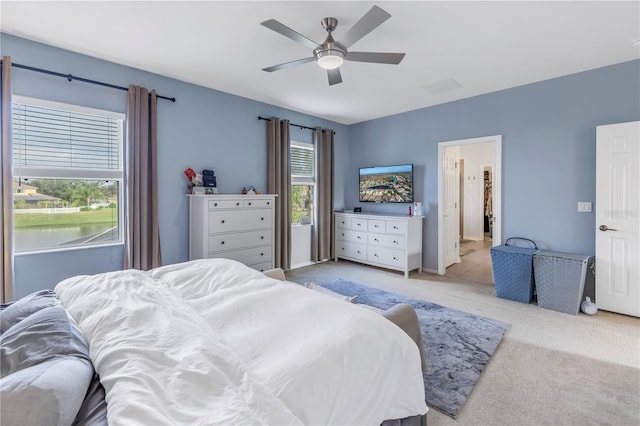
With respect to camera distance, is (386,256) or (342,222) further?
(342,222)

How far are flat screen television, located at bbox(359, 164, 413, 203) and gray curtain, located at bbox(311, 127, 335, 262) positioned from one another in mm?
681

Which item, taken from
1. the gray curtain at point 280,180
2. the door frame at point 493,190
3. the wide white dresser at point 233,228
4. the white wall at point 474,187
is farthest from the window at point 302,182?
the white wall at point 474,187

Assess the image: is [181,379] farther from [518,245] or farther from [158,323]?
[518,245]

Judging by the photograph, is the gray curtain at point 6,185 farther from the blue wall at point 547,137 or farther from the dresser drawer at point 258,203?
the blue wall at point 547,137

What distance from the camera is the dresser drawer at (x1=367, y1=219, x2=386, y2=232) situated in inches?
192

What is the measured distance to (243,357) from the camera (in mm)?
1124

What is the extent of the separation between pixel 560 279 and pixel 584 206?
3.15ft

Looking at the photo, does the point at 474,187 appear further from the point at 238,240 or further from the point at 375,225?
the point at 238,240

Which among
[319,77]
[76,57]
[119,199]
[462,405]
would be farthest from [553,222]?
[76,57]

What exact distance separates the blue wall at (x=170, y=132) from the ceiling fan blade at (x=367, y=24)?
237 centimetres

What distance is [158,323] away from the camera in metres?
1.30

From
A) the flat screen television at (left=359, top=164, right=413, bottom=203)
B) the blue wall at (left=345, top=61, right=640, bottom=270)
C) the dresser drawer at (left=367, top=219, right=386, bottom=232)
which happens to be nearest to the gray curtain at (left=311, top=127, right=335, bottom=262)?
the flat screen television at (left=359, top=164, right=413, bottom=203)

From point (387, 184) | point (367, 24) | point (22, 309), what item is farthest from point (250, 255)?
point (367, 24)

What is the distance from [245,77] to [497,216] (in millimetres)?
Result: 3867
